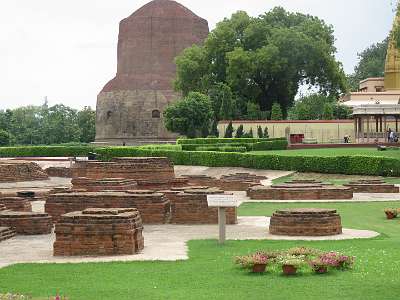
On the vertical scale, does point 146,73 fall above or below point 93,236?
above

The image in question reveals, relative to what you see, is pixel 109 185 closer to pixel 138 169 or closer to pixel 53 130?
pixel 138 169

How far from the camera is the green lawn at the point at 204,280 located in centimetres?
838

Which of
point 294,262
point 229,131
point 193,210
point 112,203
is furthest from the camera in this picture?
point 229,131

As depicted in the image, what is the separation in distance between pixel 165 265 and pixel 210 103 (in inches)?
1577

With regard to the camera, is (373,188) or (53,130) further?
(53,130)

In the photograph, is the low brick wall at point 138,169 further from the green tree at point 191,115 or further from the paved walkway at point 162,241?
the green tree at point 191,115

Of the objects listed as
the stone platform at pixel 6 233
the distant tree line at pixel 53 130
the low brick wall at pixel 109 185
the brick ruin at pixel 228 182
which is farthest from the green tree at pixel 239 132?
the distant tree line at pixel 53 130

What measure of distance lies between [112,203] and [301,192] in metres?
7.34

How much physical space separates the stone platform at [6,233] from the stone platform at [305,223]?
397 cm

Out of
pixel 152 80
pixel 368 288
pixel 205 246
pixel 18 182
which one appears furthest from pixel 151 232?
pixel 152 80

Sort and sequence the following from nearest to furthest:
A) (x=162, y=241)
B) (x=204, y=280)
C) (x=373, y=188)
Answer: (x=204, y=280), (x=162, y=241), (x=373, y=188)

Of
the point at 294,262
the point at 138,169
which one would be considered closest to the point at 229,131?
the point at 138,169

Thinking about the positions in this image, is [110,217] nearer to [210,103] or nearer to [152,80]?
[210,103]

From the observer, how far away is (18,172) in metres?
28.5
